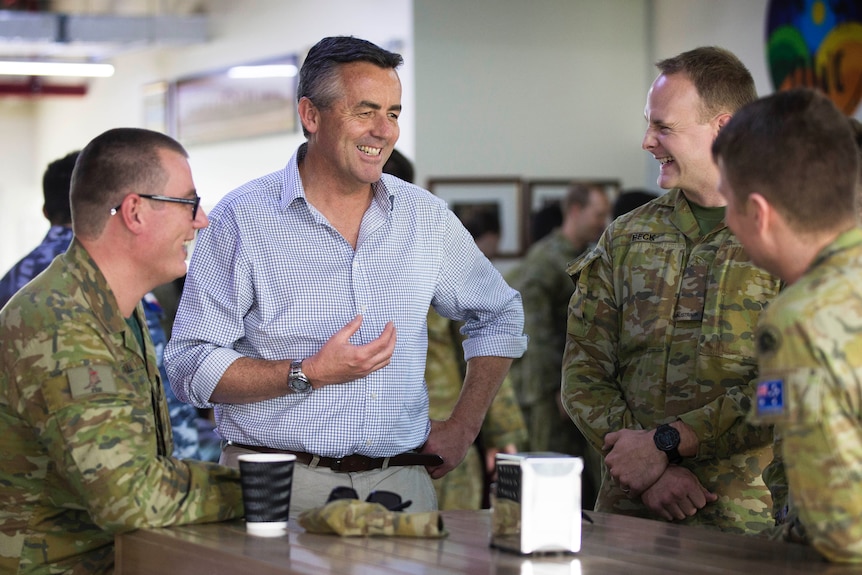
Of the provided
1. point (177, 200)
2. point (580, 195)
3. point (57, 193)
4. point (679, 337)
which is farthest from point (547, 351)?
point (177, 200)

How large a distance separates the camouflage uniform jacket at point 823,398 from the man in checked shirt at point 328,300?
1.04 m

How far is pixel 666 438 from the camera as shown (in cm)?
267

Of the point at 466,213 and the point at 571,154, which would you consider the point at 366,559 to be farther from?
the point at 571,154

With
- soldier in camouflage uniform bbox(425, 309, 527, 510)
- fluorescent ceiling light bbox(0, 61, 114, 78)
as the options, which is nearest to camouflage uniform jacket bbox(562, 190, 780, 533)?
soldier in camouflage uniform bbox(425, 309, 527, 510)

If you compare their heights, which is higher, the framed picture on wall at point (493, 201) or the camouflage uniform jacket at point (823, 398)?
the framed picture on wall at point (493, 201)

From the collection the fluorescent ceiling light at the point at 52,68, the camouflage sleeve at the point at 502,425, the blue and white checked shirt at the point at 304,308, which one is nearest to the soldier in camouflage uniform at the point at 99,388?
the blue and white checked shirt at the point at 304,308

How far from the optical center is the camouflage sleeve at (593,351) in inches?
114

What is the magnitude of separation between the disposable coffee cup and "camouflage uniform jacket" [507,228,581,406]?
13.5ft

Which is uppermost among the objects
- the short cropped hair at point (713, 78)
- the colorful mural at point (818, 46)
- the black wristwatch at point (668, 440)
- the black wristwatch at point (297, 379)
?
the colorful mural at point (818, 46)

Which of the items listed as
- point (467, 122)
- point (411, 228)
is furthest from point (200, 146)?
point (411, 228)

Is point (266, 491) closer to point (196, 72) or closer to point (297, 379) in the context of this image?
point (297, 379)

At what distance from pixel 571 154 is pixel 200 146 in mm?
4598

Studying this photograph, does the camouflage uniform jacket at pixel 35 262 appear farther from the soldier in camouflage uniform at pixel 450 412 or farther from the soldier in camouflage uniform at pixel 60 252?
the soldier in camouflage uniform at pixel 450 412

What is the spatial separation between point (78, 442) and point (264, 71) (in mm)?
8543
